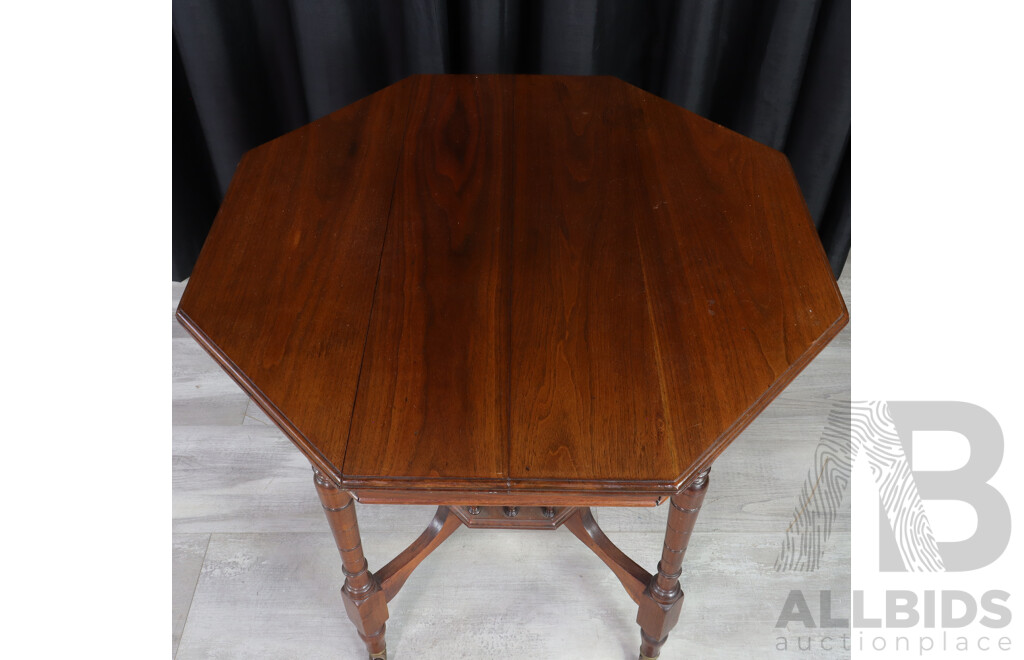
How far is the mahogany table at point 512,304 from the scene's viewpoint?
2.82 ft

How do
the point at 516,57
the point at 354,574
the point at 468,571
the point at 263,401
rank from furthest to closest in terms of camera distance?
the point at 516,57 → the point at 468,571 → the point at 354,574 → the point at 263,401

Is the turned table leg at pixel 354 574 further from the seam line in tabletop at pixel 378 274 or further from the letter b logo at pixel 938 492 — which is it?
the letter b logo at pixel 938 492

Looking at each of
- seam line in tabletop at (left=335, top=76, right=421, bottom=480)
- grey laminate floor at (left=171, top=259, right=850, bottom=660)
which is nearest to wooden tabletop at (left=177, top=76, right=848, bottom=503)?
seam line in tabletop at (left=335, top=76, right=421, bottom=480)

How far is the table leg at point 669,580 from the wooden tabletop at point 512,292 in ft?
0.56

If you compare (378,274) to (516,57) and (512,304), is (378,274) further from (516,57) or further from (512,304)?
(516,57)

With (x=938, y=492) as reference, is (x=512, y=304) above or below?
above

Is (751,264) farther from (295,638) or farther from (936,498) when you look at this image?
(295,638)

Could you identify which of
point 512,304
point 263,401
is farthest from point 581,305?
point 263,401

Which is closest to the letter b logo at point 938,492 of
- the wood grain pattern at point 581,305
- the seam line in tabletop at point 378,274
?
the wood grain pattern at point 581,305

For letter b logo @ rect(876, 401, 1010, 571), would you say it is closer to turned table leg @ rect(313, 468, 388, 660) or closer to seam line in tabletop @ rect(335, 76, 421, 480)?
turned table leg @ rect(313, 468, 388, 660)

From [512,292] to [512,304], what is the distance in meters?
0.02

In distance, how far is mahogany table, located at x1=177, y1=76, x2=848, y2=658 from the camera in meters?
0.86

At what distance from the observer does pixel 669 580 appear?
1.17 metres

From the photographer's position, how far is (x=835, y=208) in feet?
6.07
